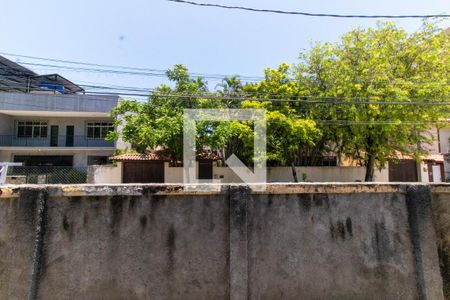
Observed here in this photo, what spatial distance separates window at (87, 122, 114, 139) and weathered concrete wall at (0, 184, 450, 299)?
62.2ft

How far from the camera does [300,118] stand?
13.5 meters

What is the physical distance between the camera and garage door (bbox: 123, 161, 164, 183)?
14555 mm

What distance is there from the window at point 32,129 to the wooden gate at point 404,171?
25.3m

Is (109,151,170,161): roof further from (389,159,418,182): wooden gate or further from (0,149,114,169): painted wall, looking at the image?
(389,159,418,182): wooden gate

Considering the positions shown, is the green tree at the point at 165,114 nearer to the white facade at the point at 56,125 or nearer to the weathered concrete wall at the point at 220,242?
the white facade at the point at 56,125

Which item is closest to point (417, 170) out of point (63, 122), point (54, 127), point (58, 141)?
point (58, 141)

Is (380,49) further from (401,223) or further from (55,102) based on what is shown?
(55,102)

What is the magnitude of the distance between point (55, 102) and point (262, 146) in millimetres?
16014

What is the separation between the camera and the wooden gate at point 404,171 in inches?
639

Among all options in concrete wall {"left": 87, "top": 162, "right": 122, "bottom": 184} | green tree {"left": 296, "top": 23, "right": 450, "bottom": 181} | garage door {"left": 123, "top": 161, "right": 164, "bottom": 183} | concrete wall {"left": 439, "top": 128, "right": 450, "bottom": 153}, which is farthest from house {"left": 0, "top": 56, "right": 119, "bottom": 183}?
concrete wall {"left": 439, "top": 128, "right": 450, "bottom": 153}

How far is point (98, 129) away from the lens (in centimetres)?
2019

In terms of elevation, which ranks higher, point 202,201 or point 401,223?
point 202,201

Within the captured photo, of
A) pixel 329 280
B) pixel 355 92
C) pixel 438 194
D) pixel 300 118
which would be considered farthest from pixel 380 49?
pixel 329 280

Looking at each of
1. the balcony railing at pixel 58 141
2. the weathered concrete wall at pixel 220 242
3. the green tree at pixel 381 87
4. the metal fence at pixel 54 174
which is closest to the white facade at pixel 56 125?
the balcony railing at pixel 58 141
